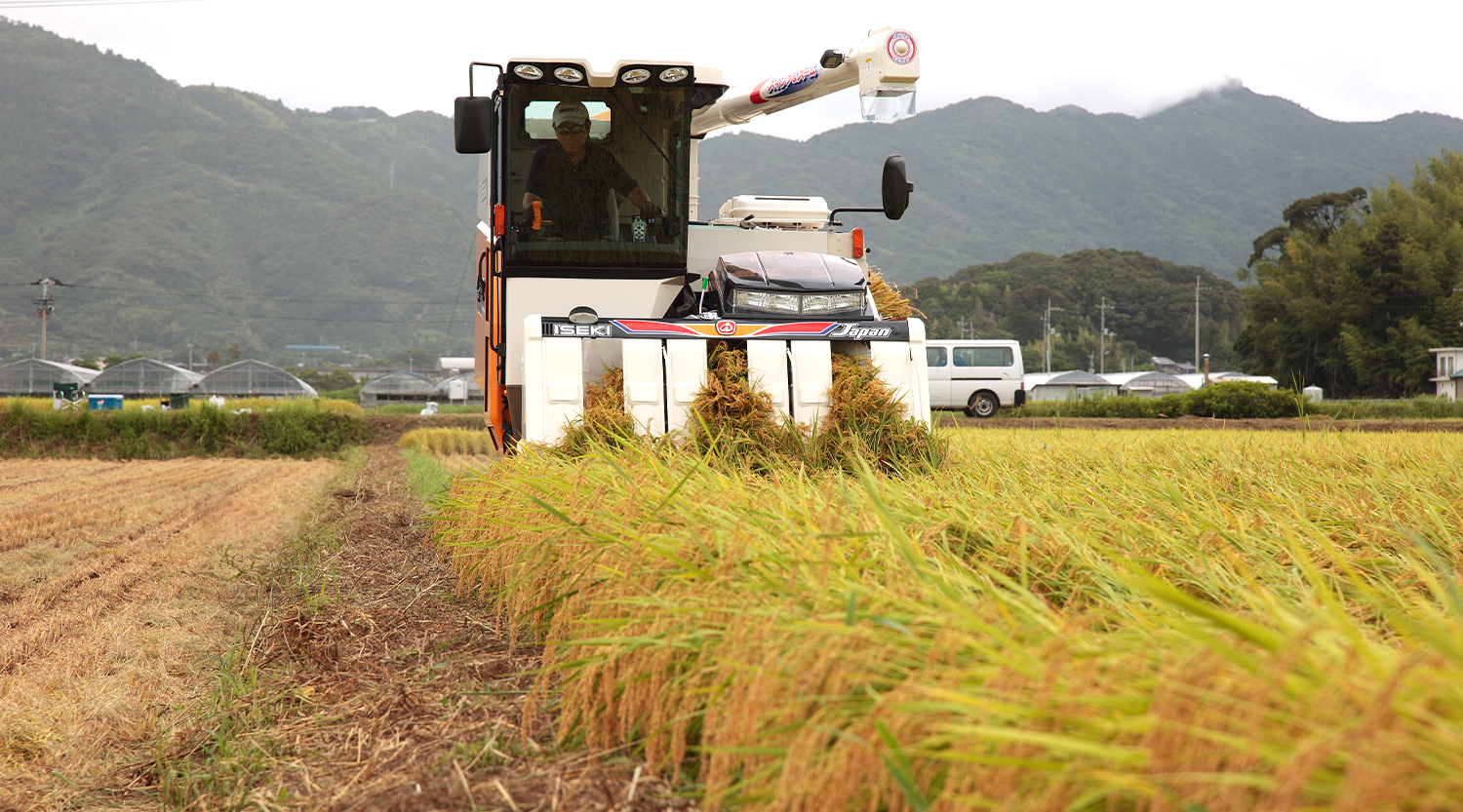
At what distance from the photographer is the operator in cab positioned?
649 cm

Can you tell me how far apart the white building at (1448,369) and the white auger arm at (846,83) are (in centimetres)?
4348

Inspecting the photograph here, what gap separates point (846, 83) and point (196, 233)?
165101mm

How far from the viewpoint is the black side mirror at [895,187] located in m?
6.73

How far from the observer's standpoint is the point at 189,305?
132 meters

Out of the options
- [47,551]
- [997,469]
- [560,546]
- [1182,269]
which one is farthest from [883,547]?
[1182,269]

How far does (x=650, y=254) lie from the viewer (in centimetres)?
666

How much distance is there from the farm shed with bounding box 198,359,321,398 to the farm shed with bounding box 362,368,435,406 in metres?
9.93

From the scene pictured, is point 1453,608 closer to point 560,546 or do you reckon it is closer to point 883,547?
point 883,547

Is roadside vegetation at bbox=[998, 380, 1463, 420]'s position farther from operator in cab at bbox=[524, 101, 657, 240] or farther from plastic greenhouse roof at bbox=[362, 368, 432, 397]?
plastic greenhouse roof at bbox=[362, 368, 432, 397]

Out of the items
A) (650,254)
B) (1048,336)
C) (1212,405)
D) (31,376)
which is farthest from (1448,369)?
(31,376)

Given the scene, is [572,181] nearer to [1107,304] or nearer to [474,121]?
[474,121]

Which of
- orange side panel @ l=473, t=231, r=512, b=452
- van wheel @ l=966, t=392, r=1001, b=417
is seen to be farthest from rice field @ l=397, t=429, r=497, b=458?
van wheel @ l=966, t=392, r=1001, b=417

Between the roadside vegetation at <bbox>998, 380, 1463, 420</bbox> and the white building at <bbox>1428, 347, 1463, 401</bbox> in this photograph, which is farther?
the white building at <bbox>1428, 347, 1463, 401</bbox>

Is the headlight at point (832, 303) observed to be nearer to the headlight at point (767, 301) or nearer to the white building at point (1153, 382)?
the headlight at point (767, 301)
